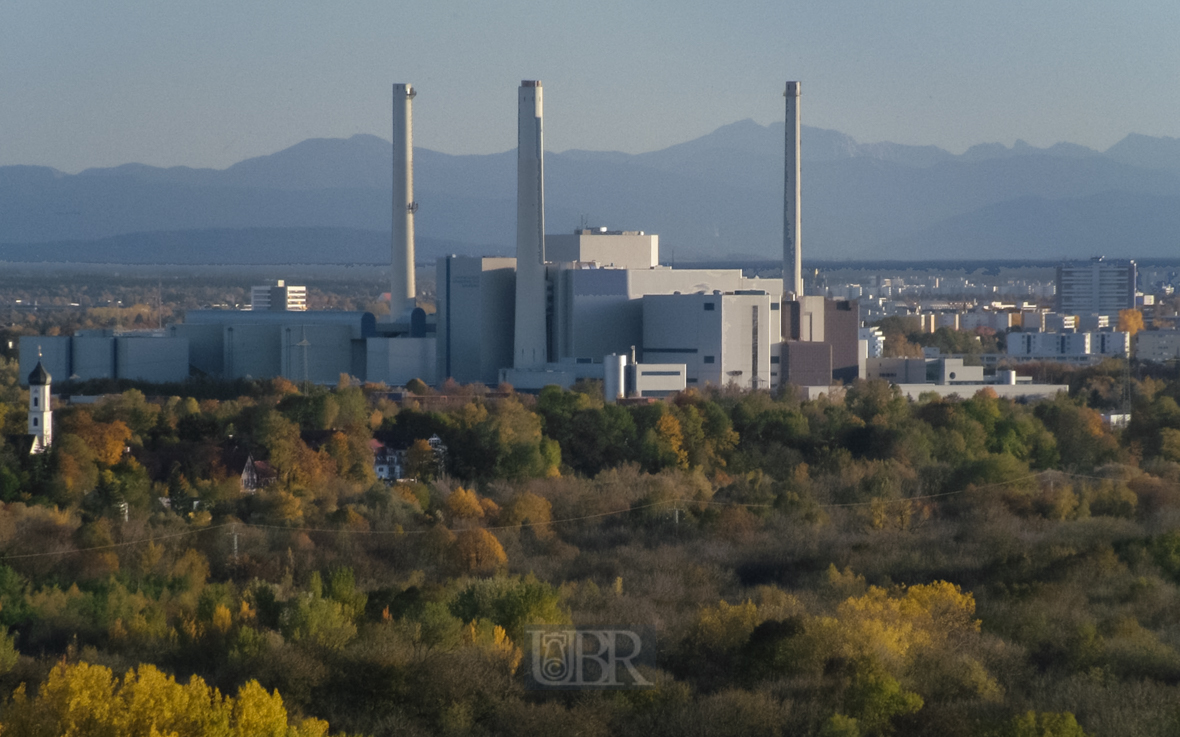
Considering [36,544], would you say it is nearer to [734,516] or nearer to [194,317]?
[734,516]

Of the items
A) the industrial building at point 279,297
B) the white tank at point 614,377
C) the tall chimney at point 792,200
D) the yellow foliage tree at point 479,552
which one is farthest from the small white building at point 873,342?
the yellow foliage tree at point 479,552

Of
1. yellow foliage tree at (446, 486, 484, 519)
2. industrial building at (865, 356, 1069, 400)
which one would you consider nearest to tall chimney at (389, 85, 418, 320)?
industrial building at (865, 356, 1069, 400)

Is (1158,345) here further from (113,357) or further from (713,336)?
(113,357)

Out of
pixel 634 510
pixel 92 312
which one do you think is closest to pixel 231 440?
pixel 634 510

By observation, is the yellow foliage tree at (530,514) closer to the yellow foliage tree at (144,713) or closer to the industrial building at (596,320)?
the industrial building at (596,320)

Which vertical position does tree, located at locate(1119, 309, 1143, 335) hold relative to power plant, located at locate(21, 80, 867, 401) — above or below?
below

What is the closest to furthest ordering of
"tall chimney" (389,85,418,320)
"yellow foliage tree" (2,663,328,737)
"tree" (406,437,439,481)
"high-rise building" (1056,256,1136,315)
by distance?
"yellow foliage tree" (2,663,328,737)
"tree" (406,437,439,481)
"tall chimney" (389,85,418,320)
"high-rise building" (1056,256,1136,315)

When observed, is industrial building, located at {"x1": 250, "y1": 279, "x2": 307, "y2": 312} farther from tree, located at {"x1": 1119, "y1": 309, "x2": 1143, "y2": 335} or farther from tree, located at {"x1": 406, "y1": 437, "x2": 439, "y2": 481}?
tree, located at {"x1": 406, "y1": 437, "x2": 439, "y2": 481}
